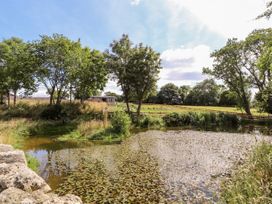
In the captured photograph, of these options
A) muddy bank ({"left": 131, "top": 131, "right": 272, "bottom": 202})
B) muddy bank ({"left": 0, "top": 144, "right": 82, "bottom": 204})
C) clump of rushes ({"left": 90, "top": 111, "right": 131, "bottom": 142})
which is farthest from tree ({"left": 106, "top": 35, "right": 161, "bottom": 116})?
muddy bank ({"left": 0, "top": 144, "right": 82, "bottom": 204})

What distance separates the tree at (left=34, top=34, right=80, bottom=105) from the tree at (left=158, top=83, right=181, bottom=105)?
52.3 meters

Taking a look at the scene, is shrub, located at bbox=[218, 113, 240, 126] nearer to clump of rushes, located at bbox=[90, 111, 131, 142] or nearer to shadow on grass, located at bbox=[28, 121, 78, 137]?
clump of rushes, located at bbox=[90, 111, 131, 142]

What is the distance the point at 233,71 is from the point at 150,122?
17419 mm

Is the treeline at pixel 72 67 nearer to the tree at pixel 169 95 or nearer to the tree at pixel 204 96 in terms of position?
the tree at pixel 204 96

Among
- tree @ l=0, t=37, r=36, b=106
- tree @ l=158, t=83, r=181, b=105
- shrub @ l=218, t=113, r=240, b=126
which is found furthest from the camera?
tree @ l=158, t=83, r=181, b=105

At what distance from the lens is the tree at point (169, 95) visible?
274ft

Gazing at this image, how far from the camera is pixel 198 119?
3497 cm

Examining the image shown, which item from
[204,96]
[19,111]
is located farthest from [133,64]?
[204,96]

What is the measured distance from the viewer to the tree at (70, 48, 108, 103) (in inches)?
1355

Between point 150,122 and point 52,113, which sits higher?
point 52,113

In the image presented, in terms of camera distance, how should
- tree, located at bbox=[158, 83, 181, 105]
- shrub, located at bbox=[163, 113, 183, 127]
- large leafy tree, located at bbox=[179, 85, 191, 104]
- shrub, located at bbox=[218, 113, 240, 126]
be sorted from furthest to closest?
large leafy tree, located at bbox=[179, 85, 191, 104]
tree, located at bbox=[158, 83, 181, 105]
shrub, located at bbox=[218, 113, 240, 126]
shrub, located at bbox=[163, 113, 183, 127]

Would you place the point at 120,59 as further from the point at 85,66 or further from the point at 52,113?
the point at 52,113

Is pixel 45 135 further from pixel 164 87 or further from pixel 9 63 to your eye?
pixel 164 87

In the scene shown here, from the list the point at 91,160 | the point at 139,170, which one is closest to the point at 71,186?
the point at 139,170
